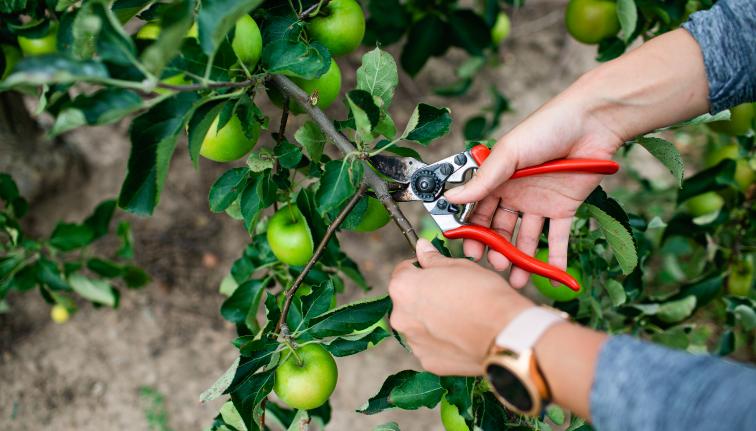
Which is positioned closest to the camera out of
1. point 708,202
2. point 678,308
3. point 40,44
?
point 40,44

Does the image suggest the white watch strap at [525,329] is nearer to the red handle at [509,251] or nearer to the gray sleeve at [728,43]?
the red handle at [509,251]

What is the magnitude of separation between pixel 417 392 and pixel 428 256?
0.86ft

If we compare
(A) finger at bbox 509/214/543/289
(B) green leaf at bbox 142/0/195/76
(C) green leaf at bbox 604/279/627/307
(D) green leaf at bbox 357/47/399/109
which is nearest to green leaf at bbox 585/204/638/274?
(A) finger at bbox 509/214/543/289

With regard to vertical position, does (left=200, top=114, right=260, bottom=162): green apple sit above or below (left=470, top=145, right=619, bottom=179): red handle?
below

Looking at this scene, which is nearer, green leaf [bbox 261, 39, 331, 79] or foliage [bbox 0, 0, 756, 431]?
foliage [bbox 0, 0, 756, 431]

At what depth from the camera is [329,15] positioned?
111cm

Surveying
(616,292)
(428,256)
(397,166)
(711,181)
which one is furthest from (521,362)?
(711,181)

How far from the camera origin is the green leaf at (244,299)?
129 centimetres

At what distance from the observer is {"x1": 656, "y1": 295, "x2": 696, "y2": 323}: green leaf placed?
1.48 metres

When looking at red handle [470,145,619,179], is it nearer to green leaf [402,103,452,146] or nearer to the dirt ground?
green leaf [402,103,452,146]

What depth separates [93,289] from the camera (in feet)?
5.41

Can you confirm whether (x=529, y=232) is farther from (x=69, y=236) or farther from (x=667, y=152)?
Answer: (x=69, y=236)

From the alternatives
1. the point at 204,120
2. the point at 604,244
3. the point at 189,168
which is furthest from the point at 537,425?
the point at 189,168

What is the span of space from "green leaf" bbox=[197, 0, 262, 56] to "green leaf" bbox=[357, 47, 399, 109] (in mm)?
334
